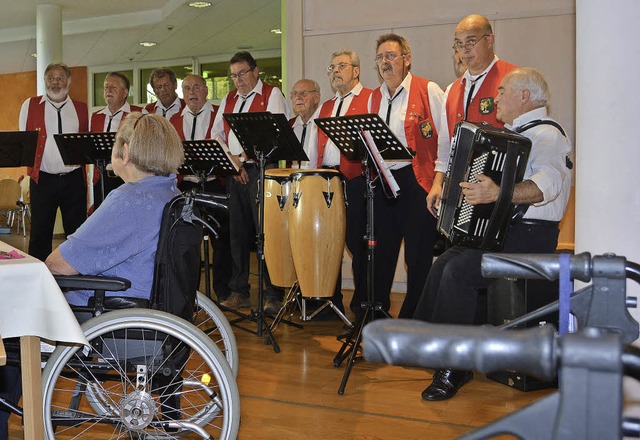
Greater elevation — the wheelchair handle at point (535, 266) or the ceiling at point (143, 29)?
the ceiling at point (143, 29)

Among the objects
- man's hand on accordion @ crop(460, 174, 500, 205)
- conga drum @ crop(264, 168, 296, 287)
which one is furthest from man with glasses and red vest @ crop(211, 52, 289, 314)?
man's hand on accordion @ crop(460, 174, 500, 205)

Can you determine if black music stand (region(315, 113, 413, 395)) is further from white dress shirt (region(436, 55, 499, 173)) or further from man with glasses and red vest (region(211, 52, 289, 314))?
man with glasses and red vest (region(211, 52, 289, 314))

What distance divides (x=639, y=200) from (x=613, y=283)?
1.36m

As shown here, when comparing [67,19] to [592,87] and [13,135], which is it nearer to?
[13,135]

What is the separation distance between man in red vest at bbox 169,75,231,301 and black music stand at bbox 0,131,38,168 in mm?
962

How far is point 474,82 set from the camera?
3.93 metres

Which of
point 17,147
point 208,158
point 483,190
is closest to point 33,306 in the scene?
point 483,190

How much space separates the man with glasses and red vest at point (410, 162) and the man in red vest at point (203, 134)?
1.36 metres

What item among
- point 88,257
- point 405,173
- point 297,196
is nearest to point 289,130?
point 297,196

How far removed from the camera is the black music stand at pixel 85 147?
4.60 m

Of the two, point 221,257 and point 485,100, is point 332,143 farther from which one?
point 221,257

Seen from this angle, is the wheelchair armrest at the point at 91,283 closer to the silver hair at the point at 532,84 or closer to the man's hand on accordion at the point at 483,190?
the man's hand on accordion at the point at 483,190

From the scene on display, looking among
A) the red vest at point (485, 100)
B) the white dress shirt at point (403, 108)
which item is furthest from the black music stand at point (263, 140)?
the red vest at point (485, 100)

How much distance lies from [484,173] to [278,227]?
1805 mm
